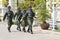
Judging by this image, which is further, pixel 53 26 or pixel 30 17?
pixel 53 26

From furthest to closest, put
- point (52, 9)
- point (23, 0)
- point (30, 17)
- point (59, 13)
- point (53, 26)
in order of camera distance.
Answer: point (23, 0)
point (59, 13)
point (52, 9)
point (53, 26)
point (30, 17)

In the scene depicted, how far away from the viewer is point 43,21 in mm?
20781

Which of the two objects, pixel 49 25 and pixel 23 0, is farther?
pixel 23 0

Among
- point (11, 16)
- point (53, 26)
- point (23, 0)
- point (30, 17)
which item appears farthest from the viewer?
point (23, 0)

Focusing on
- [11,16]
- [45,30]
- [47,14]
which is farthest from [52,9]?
[11,16]

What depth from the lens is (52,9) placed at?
21781 mm

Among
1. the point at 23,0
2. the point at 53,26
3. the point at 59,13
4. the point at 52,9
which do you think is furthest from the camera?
the point at 23,0

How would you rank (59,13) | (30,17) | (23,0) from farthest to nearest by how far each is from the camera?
(23,0)
(59,13)
(30,17)

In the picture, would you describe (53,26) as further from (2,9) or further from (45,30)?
(2,9)

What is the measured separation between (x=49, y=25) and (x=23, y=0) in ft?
37.5

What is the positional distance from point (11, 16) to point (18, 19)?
1172mm

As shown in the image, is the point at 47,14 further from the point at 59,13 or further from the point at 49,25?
the point at 59,13

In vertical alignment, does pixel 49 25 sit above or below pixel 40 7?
below

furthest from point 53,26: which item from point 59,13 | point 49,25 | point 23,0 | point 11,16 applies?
point 23,0
